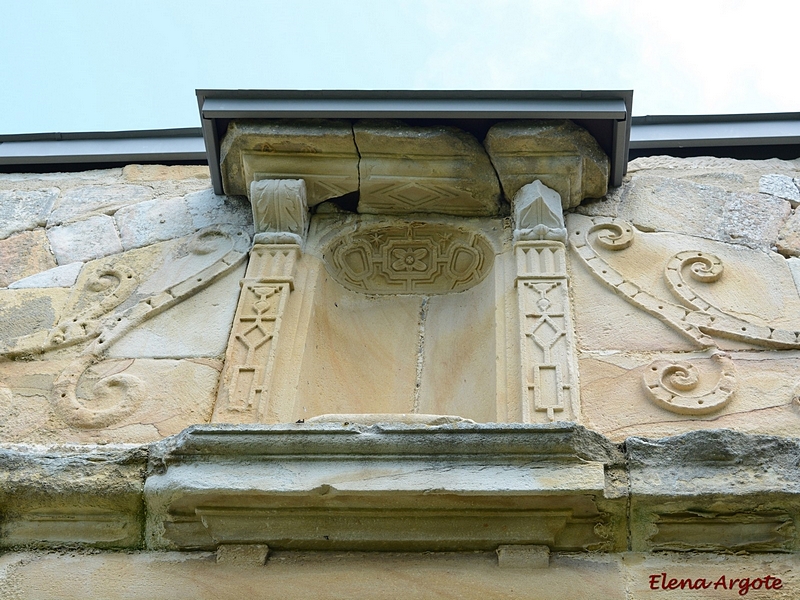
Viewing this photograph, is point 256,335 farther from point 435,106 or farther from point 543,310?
point 435,106

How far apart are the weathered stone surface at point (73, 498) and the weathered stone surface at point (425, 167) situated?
1782 millimetres

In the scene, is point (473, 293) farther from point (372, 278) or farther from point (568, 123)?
point (568, 123)

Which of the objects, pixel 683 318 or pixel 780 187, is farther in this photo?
pixel 780 187

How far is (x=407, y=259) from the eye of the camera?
4492mm

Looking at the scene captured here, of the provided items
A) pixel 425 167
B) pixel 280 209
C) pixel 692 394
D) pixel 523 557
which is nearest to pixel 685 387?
pixel 692 394

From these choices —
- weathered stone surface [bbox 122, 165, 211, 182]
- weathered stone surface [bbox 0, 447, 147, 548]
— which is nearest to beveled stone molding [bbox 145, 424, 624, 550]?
weathered stone surface [bbox 0, 447, 147, 548]

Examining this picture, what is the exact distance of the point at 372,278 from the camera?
4.46 meters

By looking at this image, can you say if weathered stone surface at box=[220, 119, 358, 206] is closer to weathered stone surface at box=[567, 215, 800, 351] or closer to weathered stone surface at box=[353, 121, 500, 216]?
weathered stone surface at box=[353, 121, 500, 216]

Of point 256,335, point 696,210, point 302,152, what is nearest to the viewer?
point 256,335

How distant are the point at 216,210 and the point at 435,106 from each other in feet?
3.69

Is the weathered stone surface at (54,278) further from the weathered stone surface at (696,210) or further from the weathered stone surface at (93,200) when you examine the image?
the weathered stone surface at (696,210)

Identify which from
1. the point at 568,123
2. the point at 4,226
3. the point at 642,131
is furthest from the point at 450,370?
the point at 4,226

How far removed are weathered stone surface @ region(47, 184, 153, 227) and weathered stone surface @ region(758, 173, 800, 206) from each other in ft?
9.45

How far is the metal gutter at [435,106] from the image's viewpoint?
4.21m
